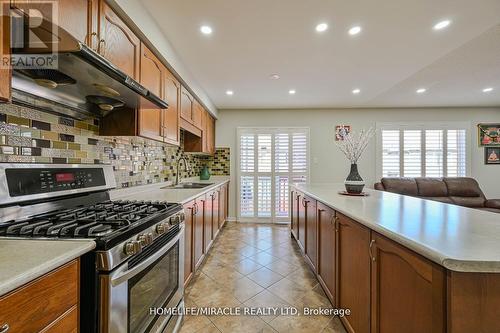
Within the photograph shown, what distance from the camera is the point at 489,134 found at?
447cm

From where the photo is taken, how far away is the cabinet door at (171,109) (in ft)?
7.27

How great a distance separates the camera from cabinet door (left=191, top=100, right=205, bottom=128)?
10.6 ft

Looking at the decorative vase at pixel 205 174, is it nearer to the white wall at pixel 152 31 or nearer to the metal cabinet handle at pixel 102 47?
the white wall at pixel 152 31

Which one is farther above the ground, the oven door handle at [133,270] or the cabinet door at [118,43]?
the cabinet door at [118,43]

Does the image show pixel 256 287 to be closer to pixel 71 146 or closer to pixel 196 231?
pixel 196 231

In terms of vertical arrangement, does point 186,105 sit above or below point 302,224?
above

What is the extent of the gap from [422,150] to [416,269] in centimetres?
481

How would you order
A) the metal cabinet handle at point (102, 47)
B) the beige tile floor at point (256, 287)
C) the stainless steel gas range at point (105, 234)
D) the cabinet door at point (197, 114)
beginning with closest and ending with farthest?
the stainless steel gas range at point (105, 234), the metal cabinet handle at point (102, 47), the beige tile floor at point (256, 287), the cabinet door at point (197, 114)

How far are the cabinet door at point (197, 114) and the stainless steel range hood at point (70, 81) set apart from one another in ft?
5.28

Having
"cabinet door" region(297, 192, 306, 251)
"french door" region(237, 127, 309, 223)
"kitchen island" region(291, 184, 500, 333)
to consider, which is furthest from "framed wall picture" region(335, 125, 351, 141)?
"kitchen island" region(291, 184, 500, 333)

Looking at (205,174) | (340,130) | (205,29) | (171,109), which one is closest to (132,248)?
(171,109)

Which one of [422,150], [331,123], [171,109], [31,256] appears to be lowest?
[31,256]

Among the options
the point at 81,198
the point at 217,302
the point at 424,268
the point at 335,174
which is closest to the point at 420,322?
the point at 424,268

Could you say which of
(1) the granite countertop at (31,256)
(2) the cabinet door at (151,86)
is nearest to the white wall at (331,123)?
(2) the cabinet door at (151,86)
